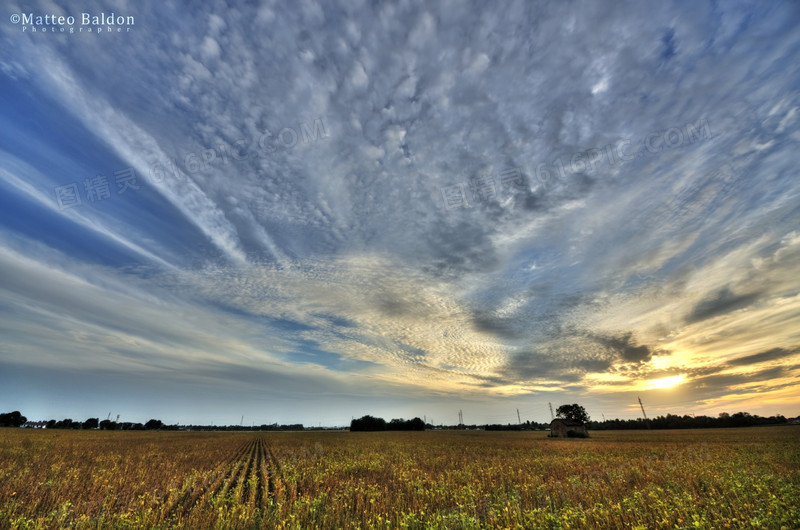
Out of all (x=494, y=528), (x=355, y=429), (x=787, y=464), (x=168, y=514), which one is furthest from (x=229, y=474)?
(x=355, y=429)

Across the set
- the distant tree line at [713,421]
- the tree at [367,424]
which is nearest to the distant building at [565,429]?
the distant tree line at [713,421]

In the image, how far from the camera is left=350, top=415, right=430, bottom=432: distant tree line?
155 meters

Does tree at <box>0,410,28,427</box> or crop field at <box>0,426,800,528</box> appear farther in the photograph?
tree at <box>0,410,28,427</box>

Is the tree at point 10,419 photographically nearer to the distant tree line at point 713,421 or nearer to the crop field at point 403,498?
the crop field at point 403,498

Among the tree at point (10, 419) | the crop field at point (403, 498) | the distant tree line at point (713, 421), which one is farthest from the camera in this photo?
the tree at point (10, 419)

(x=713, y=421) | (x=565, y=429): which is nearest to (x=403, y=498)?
(x=565, y=429)

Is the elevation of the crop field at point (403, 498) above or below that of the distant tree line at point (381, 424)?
below

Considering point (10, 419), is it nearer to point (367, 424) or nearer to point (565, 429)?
point (367, 424)

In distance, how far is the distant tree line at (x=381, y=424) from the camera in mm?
154625

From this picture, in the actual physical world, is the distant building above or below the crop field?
above

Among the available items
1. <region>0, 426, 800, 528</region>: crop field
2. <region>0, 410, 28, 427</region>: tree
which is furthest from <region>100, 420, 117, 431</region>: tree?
<region>0, 426, 800, 528</region>: crop field

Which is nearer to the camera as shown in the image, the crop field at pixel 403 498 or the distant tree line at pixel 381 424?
the crop field at pixel 403 498

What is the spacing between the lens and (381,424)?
158500 millimetres

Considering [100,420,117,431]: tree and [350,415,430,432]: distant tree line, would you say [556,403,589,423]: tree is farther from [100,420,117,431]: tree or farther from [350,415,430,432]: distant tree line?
[100,420,117,431]: tree
